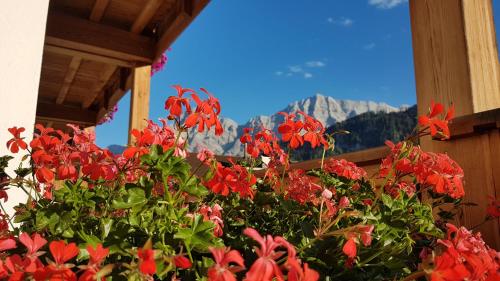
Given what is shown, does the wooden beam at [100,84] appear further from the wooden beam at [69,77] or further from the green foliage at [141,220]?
the green foliage at [141,220]

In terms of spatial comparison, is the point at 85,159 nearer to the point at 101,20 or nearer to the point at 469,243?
the point at 469,243

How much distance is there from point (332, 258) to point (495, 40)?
4.14 feet

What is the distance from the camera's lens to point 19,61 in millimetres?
2213

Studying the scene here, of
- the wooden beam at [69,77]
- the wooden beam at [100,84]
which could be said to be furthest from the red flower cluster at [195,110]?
the wooden beam at [100,84]

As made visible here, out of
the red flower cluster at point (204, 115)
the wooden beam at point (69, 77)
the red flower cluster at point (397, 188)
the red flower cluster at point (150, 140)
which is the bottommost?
the red flower cluster at point (397, 188)

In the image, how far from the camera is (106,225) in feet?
2.20

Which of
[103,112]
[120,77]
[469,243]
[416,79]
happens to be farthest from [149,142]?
[103,112]

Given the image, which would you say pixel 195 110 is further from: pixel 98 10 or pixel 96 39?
pixel 96 39

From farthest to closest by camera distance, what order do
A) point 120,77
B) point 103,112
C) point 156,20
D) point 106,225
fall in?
point 103,112 → point 120,77 → point 156,20 → point 106,225

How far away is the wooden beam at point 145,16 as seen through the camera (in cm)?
426

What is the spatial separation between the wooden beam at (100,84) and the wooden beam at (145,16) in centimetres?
155

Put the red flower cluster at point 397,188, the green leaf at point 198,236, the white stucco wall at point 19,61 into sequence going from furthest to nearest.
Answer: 1. the white stucco wall at point 19,61
2. the red flower cluster at point 397,188
3. the green leaf at point 198,236

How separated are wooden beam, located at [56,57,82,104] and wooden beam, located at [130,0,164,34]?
1.27m

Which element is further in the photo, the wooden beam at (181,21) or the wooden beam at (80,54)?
the wooden beam at (80,54)
